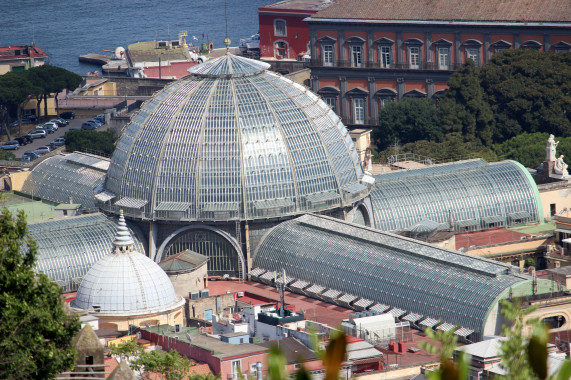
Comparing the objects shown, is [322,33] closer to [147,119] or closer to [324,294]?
[147,119]

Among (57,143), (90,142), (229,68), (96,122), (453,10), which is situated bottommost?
(57,143)

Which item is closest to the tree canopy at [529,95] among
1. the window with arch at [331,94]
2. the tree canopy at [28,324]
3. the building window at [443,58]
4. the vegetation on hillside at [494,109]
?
the vegetation on hillside at [494,109]

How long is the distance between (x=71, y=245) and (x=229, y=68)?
1784 cm

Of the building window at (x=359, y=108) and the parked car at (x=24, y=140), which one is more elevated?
the building window at (x=359, y=108)

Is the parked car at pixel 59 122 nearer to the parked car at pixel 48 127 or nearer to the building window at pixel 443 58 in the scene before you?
the parked car at pixel 48 127

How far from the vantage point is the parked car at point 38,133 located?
614 ft

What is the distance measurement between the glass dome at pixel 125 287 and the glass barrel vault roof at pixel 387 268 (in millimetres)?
11401

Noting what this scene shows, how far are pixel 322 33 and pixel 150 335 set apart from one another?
9975 cm

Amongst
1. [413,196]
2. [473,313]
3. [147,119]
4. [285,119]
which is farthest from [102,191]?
[473,313]

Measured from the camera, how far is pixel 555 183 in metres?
129

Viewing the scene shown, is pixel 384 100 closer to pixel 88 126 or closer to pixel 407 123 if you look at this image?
pixel 407 123

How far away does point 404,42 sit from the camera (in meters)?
186

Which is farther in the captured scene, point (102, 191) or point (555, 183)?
point (555, 183)

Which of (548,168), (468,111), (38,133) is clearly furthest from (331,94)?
(548,168)
